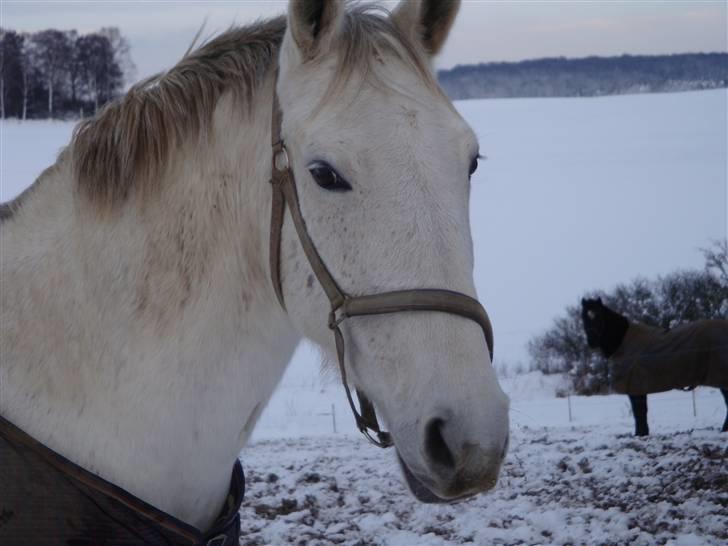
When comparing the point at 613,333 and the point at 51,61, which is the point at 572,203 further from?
the point at 51,61

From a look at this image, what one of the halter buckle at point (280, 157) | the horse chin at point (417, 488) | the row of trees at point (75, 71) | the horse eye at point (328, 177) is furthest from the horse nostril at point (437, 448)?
the row of trees at point (75, 71)

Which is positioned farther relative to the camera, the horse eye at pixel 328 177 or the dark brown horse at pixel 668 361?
the dark brown horse at pixel 668 361

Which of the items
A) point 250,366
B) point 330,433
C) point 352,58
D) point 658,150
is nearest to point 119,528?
point 250,366

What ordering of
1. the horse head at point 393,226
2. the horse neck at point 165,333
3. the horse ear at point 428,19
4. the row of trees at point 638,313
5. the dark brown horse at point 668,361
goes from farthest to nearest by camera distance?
1. the row of trees at point 638,313
2. the dark brown horse at point 668,361
3. the horse ear at point 428,19
4. the horse neck at point 165,333
5. the horse head at point 393,226

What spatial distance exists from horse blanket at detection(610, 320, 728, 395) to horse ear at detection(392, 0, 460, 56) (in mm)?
8111

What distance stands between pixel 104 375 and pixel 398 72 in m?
1.16

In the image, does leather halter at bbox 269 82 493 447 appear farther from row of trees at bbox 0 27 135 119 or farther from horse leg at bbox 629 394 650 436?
horse leg at bbox 629 394 650 436

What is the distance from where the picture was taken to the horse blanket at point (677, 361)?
9.30 m

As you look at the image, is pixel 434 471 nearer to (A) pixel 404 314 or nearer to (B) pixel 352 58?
(A) pixel 404 314

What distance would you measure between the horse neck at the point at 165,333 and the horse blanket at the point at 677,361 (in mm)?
8270

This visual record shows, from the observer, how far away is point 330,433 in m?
11.0

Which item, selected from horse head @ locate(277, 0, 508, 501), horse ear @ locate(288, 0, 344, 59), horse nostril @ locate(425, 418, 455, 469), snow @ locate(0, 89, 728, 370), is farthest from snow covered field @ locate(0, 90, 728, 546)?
horse ear @ locate(288, 0, 344, 59)

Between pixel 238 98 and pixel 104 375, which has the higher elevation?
pixel 238 98

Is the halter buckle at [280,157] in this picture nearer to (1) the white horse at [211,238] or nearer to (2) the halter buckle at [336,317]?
(1) the white horse at [211,238]
